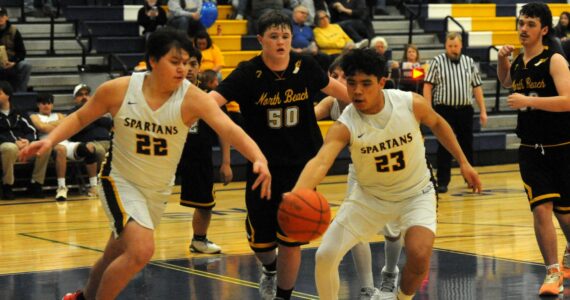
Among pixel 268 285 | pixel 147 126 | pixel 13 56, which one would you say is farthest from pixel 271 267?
pixel 13 56

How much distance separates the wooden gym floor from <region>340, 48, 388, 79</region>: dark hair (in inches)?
71.7

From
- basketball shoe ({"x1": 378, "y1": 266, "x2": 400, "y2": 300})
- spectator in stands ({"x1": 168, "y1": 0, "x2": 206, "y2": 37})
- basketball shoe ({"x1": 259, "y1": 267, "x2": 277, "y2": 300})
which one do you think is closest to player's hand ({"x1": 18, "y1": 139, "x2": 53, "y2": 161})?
basketball shoe ({"x1": 259, "y1": 267, "x2": 277, "y2": 300})

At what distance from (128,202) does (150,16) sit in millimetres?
10541

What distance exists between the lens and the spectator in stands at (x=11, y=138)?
13547 mm

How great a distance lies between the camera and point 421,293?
7520 millimetres

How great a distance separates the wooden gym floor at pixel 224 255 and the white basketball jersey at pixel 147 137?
4.61 feet

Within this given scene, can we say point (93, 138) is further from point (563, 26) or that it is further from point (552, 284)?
point (563, 26)

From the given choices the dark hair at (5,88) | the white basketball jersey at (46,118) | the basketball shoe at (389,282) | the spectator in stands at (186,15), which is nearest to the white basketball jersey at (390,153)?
the basketball shoe at (389,282)

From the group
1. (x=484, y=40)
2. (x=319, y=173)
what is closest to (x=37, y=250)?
(x=319, y=173)

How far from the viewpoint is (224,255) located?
9.52 meters

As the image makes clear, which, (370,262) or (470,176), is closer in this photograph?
(470,176)

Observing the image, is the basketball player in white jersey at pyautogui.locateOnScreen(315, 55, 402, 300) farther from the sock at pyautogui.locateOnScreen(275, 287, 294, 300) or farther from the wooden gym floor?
the sock at pyautogui.locateOnScreen(275, 287, 294, 300)

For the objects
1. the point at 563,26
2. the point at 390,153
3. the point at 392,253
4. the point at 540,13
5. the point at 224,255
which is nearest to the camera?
the point at 390,153

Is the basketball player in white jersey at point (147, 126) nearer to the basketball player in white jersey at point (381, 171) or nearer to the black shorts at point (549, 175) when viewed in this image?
the basketball player in white jersey at point (381, 171)
